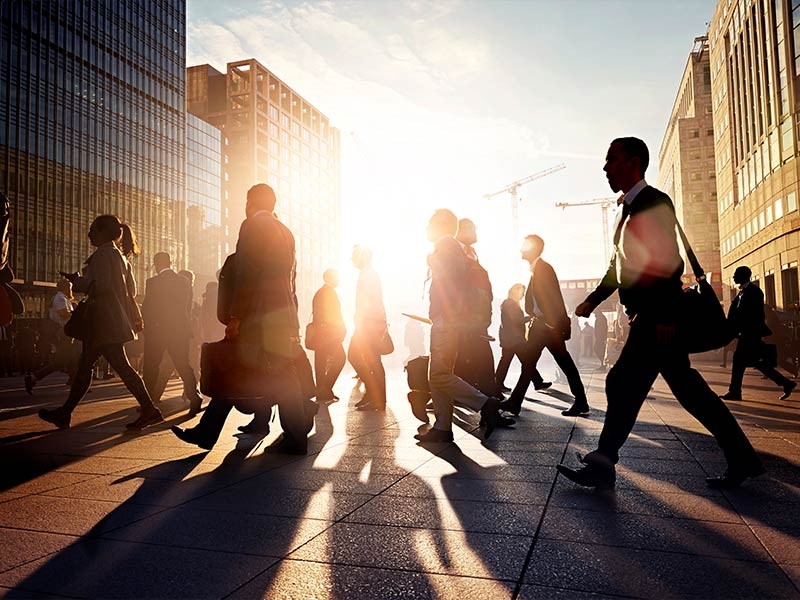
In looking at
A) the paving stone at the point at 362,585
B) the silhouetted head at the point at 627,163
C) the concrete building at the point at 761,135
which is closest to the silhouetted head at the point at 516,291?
the silhouetted head at the point at 627,163

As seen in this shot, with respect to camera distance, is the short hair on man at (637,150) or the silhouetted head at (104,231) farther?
the silhouetted head at (104,231)

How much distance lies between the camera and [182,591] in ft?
7.00

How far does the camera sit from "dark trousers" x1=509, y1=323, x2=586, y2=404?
7.07 meters

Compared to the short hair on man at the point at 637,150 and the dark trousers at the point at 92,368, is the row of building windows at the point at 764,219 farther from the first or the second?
the dark trousers at the point at 92,368

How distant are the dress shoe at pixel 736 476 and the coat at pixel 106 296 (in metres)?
4.79

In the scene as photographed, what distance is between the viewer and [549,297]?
6848mm

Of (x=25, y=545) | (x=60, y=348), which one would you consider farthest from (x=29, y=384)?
(x=25, y=545)

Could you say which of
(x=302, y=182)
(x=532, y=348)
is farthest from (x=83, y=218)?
(x=302, y=182)

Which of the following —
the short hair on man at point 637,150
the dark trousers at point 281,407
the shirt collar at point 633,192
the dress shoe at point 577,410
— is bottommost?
the dress shoe at point 577,410

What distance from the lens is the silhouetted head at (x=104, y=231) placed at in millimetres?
6184

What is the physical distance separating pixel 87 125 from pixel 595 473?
6758 cm

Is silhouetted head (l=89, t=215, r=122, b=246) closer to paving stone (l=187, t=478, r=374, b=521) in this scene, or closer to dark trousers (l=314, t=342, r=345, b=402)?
dark trousers (l=314, t=342, r=345, b=402)

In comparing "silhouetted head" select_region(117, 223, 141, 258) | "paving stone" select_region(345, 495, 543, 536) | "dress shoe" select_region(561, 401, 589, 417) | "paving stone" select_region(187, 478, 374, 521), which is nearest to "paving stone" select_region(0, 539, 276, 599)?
"paving stone" select_region(187, 478, 374, 521)

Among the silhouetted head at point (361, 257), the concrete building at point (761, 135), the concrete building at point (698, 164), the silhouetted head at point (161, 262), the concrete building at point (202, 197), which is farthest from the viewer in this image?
the concrete building at point (202, 197)
